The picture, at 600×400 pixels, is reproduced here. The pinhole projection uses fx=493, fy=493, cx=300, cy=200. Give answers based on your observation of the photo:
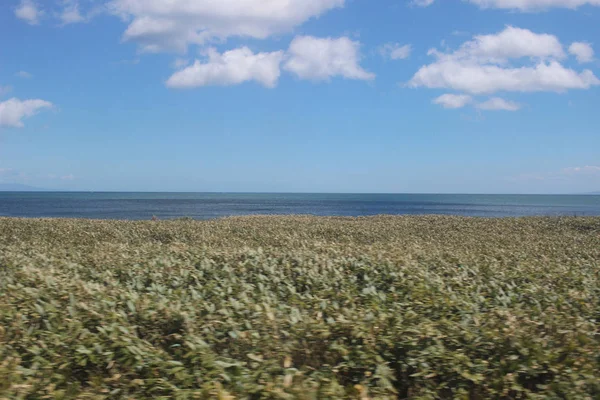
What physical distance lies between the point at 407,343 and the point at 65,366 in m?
3.48

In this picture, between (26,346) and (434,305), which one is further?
(434,305)

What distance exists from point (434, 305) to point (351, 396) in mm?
2547

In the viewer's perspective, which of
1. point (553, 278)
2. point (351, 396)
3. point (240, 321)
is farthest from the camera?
point (553, 278)

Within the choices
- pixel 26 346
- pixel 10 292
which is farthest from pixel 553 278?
pixel 10 292

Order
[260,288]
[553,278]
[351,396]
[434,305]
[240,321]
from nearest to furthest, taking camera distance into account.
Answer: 1. [351,396]
2. [240,321]
3. [434,305]
4. [260,288]
5. [553,278]

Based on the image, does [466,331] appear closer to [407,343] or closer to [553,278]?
[407,343]

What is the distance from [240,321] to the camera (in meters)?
5.71

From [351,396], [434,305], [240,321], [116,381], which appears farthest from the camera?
[434,305]

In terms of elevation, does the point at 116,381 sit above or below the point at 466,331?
below

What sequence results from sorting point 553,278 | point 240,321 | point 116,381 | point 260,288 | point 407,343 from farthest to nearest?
point 553,278, point 260,288, point 240,321, point 407,343, point 116,381

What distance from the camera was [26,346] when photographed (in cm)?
523

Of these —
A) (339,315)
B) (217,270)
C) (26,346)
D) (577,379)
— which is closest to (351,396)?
(339,315)

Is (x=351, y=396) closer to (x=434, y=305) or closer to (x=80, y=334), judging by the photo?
(x=434, y=305)

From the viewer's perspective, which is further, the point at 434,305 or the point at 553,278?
the point at 553,278
